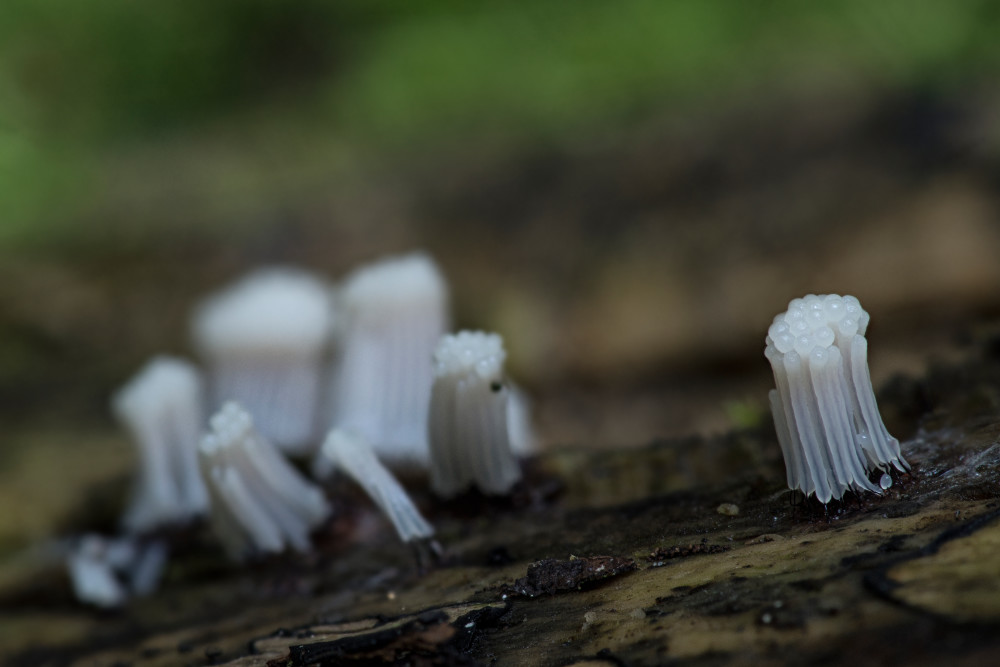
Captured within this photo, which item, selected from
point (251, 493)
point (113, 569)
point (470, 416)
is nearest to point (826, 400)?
point (470, 416)

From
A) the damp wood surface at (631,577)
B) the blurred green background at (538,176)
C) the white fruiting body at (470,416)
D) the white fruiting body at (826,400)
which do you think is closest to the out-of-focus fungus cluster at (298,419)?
the white fruiting body at (470,416)

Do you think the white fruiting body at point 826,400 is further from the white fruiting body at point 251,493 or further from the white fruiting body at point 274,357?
the white fruiting body at point 274,357

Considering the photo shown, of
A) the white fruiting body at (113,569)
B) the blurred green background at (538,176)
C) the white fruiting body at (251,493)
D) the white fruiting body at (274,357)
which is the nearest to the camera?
the white fruiting body at (251,493)

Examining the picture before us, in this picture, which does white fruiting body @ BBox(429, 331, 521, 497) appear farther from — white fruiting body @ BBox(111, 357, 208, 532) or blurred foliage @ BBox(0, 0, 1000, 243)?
blurred foliage @ BBox(0, 0, 1000, 243)

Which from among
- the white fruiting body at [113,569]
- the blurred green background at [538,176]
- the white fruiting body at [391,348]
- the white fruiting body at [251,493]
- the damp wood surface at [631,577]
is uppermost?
the blurred green background at [538,176]

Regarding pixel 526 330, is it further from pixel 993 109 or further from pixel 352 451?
pixel 993 109

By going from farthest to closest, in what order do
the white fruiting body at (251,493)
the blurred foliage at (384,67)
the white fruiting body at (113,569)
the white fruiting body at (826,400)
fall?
the blurred foliage at (384,67), the white fruiting body at (113,569), the white fruiting body at (251,493), the white fruiting body at (826,400)

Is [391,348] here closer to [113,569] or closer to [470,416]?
[470,416]

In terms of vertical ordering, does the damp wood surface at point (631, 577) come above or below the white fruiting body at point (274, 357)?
below
